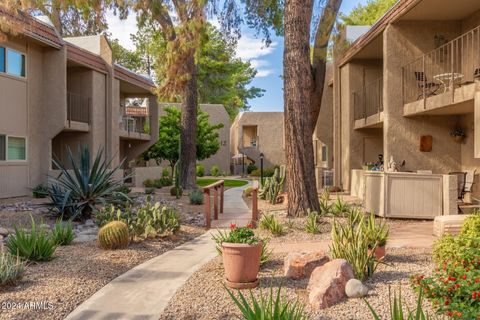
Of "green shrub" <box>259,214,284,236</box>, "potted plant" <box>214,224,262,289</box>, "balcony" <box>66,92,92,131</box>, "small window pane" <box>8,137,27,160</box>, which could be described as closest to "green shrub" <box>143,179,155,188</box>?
"balcony" <box>66,92,92,131</box>

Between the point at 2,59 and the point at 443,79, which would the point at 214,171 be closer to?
the point at 2,59

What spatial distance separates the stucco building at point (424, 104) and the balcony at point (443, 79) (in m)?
0.03

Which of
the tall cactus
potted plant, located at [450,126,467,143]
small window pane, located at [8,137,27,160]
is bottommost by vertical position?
the tall cactus

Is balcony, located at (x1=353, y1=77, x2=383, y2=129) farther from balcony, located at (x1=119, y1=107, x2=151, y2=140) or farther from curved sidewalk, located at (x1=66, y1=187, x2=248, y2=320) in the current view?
balcony, located at (x1=119, y1=107, x2=151, y2=140)

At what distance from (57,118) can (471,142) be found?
15296mm

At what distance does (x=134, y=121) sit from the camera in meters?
29.5

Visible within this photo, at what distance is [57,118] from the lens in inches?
776

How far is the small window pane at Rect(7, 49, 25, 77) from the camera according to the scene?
18000 mm

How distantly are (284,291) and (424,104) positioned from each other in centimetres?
934

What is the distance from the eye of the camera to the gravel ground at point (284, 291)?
5488 millimetres

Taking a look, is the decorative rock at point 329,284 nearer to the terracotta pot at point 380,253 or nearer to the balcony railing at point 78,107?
the terracotta pot at point 380,253

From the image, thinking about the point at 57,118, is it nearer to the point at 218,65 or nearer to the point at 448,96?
the point at 448,96

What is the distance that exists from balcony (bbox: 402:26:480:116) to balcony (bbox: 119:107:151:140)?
1633cm

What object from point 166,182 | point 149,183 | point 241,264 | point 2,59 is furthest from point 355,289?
point 166,182
